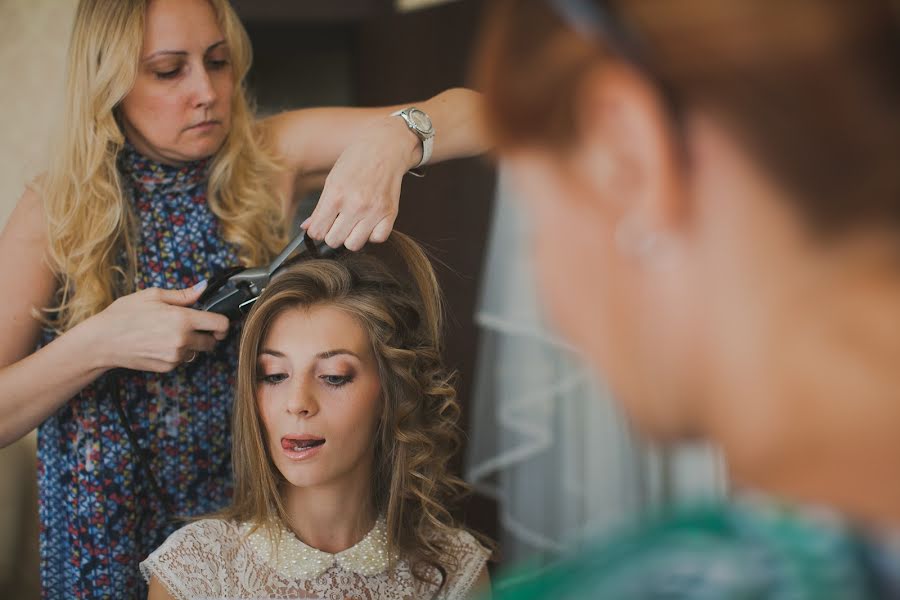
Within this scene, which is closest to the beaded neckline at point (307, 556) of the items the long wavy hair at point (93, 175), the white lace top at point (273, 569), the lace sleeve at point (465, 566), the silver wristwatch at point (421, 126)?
the white lace top at point (273, 569)

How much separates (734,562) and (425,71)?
4.59ft

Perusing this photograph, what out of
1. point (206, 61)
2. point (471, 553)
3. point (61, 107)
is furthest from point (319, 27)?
point (471, 553)

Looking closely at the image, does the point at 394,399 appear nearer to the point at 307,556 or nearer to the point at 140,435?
the point at 307,556

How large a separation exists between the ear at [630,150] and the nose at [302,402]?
856 millimetres

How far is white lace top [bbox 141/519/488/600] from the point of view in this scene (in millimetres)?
1366

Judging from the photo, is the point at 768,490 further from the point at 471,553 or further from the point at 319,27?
the point at 319,27

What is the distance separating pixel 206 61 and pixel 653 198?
107 cm

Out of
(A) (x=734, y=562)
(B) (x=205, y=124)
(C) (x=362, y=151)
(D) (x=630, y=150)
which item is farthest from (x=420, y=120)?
(A) (x=734, y=562)

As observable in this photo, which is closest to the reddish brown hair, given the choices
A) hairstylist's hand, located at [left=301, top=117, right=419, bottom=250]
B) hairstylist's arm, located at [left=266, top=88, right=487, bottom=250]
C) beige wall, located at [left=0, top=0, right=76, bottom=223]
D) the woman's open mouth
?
hairstylist's arm, located at [left=266, top=88, right=487, bottom=250]

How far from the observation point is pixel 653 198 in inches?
21.8

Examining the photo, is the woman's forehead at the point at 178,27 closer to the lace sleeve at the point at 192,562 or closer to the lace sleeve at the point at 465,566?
the lace sleeve at the point at 192,562

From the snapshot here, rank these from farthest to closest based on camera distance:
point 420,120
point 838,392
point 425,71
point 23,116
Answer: point 425,71, point 23,116, point 420,120, point 838,392

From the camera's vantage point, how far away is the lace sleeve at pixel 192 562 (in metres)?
1.35

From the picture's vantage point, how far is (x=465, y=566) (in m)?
1.51
